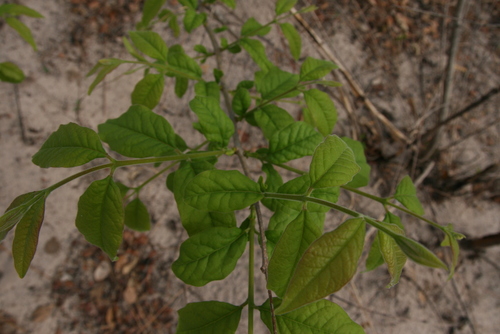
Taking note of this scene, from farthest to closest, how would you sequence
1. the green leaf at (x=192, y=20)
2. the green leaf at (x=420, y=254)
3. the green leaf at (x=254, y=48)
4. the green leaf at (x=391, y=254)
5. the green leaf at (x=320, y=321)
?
1. the green leaf at (x=254, y=48)
2. the green leaf at (x=192, y=20)
3. the green leaf at (x=320, y=321)
4. the green leaf at (x=391, y=254)
5. the green leaf at (x=420, y=254)

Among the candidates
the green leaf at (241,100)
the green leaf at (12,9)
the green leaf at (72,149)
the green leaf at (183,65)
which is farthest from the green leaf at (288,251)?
the green leaf at (12,9)

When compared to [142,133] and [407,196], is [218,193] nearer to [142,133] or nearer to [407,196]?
[142,133]

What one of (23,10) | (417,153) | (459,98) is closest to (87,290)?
(23,10)

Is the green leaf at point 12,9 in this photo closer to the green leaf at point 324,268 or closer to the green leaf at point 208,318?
the green leaf at point 208,318

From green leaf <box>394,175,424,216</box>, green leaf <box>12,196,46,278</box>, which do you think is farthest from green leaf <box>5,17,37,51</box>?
green leaf <box>394,175,424,216</box>

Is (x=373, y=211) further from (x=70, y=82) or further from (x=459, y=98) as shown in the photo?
(x=70, y=82)

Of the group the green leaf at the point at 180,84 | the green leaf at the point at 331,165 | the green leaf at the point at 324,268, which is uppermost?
the green leaf at the point at 331,165

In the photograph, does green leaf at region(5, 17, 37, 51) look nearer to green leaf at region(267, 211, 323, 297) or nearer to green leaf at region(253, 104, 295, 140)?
green leaf at region(253, 104, 295, 140)
